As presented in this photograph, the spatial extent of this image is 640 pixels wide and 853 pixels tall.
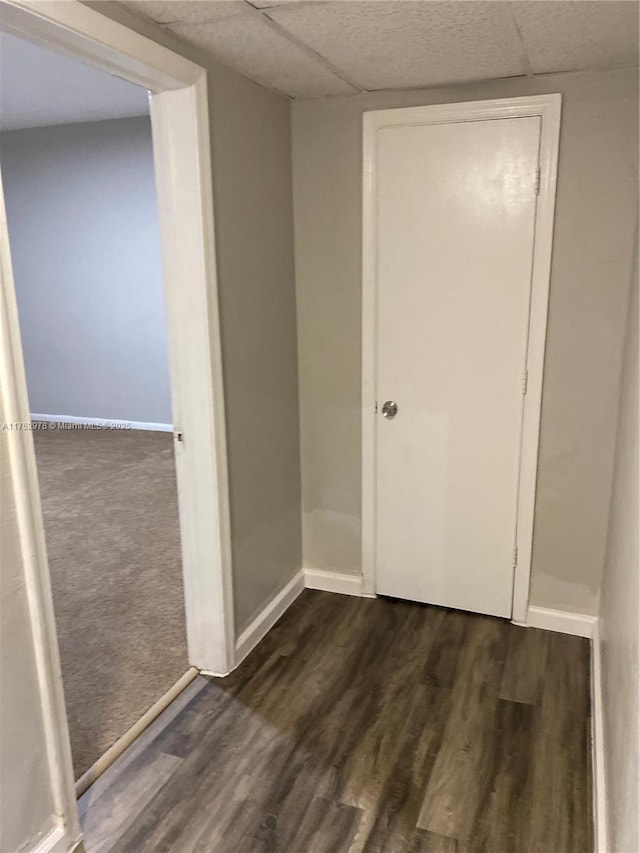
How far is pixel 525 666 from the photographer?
2658 millimetres

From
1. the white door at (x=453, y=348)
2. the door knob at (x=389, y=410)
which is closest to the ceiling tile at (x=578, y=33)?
the white door at (x=453, y=348)

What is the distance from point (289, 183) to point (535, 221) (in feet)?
3.34

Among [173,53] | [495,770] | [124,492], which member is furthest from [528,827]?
[124,492]

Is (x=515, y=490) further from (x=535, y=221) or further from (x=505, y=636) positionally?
(x=535, y=221)

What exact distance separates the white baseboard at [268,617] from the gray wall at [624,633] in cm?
132

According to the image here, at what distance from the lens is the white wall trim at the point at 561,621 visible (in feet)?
9.31

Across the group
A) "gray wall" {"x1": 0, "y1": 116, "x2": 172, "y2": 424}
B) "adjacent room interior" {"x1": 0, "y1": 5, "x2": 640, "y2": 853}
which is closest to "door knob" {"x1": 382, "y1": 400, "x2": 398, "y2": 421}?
"adjacent room interior" {"x1": 0, "y1": 5, "x2": 640, "y2": 853}

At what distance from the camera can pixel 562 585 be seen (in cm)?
286

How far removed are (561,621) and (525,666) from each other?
0.33 meters

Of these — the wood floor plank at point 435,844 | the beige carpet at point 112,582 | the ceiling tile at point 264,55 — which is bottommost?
the wood floor plank at point 435,844

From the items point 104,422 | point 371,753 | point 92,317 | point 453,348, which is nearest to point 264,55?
point 453,348

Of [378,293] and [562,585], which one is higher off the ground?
[378,293]

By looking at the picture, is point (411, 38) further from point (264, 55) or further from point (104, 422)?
point (104, 422)

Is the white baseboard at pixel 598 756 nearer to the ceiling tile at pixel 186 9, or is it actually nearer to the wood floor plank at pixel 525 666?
the wood floor plank at pixel 525 666
